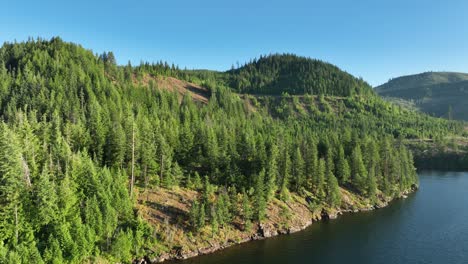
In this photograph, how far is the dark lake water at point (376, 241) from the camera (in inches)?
2702

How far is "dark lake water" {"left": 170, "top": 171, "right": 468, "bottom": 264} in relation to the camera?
6862 centimetres

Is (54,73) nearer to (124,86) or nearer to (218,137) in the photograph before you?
(124,86)

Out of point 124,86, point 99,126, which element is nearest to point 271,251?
point 99,126

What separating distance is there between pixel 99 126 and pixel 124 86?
92825mm

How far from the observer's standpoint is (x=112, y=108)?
13350 cm

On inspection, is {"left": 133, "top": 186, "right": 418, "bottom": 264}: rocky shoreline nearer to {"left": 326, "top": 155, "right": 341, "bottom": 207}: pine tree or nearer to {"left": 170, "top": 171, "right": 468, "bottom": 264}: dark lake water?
{"left": 170, "top": 171, "right": 468, "bottom": 264}: dark lake water

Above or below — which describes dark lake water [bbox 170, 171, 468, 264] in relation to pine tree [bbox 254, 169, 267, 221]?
below

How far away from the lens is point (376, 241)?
79.5 m

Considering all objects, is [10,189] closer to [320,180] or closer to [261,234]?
[261,234]

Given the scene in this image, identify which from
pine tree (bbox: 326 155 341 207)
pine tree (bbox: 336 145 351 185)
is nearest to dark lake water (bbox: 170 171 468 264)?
pine tree (bbox: 326 155 341 207)

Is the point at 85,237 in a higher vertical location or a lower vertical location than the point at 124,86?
lower

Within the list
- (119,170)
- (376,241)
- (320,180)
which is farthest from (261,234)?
(119,170)

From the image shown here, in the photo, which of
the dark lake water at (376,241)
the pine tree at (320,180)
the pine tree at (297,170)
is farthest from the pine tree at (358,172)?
the pine tree at (297,170)

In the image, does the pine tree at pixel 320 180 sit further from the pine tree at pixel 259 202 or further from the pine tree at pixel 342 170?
the pine tree at pixel 259 202
